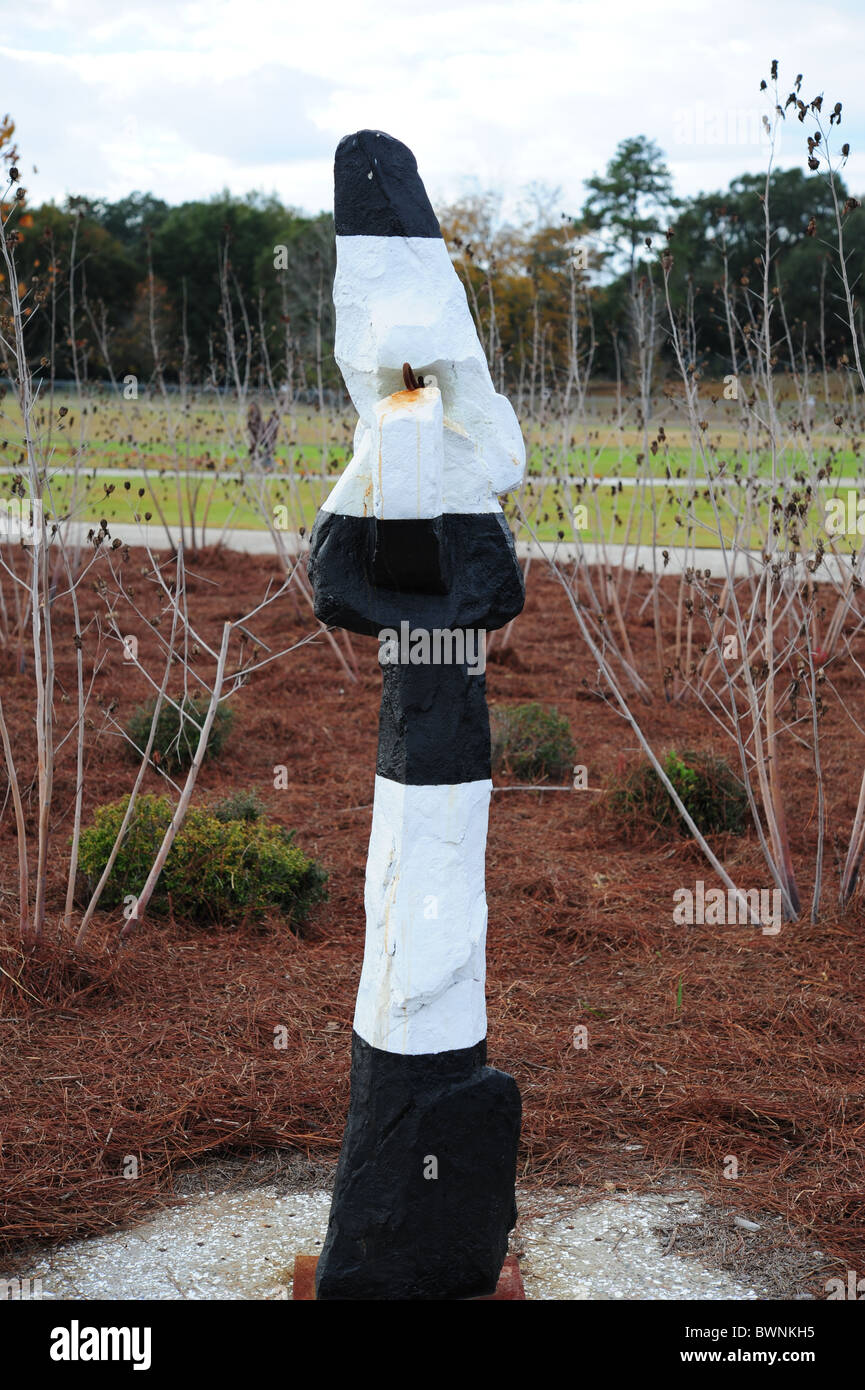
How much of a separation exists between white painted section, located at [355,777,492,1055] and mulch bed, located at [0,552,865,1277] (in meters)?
1.07

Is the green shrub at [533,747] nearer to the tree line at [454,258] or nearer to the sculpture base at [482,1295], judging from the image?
the sculpture base at [482,1295]

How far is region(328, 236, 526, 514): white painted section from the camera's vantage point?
9.05 ft

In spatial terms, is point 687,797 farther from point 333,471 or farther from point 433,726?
point 333,471

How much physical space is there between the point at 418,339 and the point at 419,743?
859 mm

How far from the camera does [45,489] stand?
4141 millimetres

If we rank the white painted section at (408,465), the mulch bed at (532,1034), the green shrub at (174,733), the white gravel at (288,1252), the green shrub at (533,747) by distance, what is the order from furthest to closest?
the green shrub at (533,747) → the green shrub at (174,733) → the mulch bed at (532,1034) → the white gravel at (288,1252) → the white painted section at (408,465)

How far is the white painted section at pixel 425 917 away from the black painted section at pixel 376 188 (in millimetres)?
1204

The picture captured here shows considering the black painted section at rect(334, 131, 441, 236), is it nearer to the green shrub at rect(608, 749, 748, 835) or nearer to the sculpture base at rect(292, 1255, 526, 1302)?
the sculpture base at rect(292, 1255, 526, 1302)

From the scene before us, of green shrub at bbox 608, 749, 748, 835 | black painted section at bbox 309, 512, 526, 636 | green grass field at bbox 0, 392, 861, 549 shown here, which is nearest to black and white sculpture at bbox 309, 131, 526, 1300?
black painted section at bbox 309, 512, 526, 636

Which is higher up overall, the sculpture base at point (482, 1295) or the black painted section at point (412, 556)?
the black painted section at point (412, 556)

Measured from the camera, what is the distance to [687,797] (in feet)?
20.5

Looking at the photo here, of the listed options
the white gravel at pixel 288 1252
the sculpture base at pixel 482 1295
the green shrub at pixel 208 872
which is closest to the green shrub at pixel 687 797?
the green shrub at pixel 208 872

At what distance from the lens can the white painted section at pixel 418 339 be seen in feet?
9.05

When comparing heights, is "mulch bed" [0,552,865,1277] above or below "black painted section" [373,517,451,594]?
below
